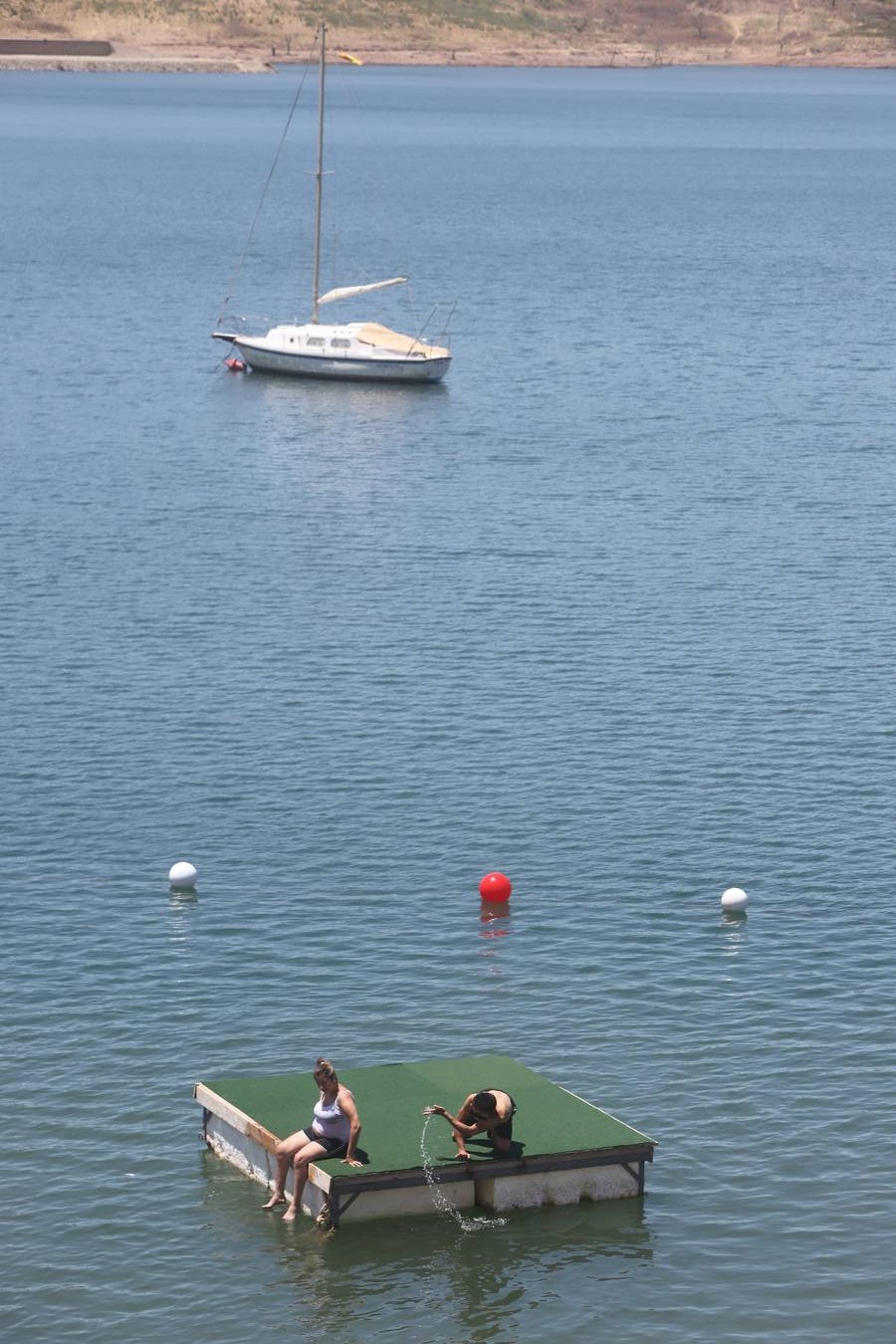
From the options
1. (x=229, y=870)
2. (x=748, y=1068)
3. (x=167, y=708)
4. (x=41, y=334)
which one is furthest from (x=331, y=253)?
(x=748, y=1068)

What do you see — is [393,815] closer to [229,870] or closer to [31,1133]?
[229,870]

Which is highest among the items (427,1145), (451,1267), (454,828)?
(427,1145)

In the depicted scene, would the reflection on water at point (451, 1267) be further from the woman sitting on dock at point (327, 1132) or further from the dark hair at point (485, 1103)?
the dark hair at point (485, 1103)

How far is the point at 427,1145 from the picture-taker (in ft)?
124

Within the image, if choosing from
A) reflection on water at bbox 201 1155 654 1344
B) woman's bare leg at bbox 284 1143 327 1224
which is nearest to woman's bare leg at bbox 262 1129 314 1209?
woman's bare leg at bbox 284 1143 327 1224

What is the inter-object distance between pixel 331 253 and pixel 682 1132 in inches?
5926

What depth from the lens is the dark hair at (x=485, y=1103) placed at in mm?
36875

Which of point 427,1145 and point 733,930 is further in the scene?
point 733,930

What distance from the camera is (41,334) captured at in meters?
140

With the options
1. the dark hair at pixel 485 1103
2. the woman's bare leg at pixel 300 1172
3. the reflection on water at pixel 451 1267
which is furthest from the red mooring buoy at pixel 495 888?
the dark hair at pixel 485 1103

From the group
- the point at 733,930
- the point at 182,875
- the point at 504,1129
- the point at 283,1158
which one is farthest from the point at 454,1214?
the point at 182,875

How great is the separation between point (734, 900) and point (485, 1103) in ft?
54.6

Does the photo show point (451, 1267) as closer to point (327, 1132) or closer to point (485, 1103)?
point (485, 1103)

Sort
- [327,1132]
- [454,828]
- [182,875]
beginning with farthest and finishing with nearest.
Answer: [454,828], [182,875], [327,1132]
